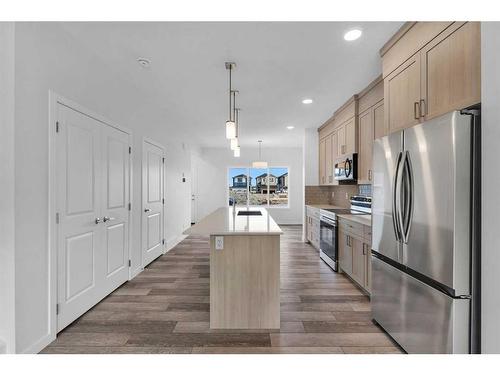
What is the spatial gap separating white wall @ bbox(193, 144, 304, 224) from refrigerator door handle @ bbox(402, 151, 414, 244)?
7.00 metres

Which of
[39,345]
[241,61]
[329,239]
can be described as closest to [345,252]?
[329,239]

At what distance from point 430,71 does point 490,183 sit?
94 cm

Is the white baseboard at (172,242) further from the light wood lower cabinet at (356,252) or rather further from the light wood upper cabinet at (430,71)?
the light wood upper cabinet at (430,71)

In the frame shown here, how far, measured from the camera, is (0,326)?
5.71ft

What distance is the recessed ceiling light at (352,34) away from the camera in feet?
7.53

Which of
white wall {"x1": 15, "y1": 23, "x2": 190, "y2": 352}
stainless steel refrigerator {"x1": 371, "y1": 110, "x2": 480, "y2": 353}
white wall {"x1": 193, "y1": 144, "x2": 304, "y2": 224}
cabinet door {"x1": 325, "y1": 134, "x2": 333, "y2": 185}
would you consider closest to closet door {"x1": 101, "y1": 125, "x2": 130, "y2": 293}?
white wall {"x1": 15, "y1": 23, "x2": 190, "y2": 352}

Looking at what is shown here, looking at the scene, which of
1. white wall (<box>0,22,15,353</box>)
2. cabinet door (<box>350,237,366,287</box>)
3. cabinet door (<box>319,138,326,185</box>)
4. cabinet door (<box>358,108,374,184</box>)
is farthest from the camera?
cabinet door (<box>319,138,326,185</box>)

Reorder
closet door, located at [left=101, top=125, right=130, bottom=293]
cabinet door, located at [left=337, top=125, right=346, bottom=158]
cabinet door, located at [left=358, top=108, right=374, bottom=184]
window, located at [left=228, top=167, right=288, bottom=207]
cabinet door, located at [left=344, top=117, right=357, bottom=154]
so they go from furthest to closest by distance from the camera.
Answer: window, located at [left=228, top=167, right=288, bottom=207]
cabinet door, located at [left=337, top=125, right=346, bottom=158]
cabinet door, located at [left=344, top=117, right=357, bottom=154]
cabinet door, located at [left=358, top=108, right=374, bottom=184]
closet door, located at [left=101, top=125, right=130, bottom=293]

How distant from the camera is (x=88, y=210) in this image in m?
2.66

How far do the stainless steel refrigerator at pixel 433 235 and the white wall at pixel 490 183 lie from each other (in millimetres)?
45

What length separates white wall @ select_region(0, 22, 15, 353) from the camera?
1727mm

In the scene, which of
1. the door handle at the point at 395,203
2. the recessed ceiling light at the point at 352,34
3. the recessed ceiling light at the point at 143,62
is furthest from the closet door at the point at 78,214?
the door handle at the point at 395,203

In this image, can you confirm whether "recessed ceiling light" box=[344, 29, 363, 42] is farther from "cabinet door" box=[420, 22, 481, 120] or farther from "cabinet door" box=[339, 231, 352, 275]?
"cabinet door" box=[339, 231, 352, 275]
